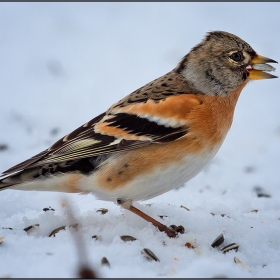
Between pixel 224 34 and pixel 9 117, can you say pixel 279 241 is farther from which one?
pixel 9 117

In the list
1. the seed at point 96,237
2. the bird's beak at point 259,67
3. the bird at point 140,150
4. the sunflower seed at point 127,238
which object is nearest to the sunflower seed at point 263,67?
the bird's beak at point 259,67

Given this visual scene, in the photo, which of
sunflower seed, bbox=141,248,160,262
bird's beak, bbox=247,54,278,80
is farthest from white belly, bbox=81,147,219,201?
bird's beak, bbox=247,54,278,80

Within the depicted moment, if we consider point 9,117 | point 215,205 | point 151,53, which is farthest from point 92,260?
point 151,53

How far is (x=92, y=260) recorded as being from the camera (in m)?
2.59

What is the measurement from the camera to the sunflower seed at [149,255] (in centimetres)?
269

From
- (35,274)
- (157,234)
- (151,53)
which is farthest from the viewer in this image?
(151,53)

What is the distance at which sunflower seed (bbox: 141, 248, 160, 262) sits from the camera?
2.69 m

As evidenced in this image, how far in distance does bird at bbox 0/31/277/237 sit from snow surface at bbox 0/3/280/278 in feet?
0.71

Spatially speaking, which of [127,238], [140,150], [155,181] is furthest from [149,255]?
[140,150]

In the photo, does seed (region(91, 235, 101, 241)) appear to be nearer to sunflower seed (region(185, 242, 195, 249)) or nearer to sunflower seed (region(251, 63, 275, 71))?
sunflower seed (region(185, 242, 195, 249))

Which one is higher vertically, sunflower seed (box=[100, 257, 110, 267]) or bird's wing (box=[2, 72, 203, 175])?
bird's wing (box=[2, 72, 203, 175])

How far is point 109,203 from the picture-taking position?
3906 mm

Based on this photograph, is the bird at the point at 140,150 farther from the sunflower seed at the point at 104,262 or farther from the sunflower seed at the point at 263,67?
the sunflower seed at the point at 104,262

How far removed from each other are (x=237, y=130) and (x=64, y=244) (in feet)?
9.64
